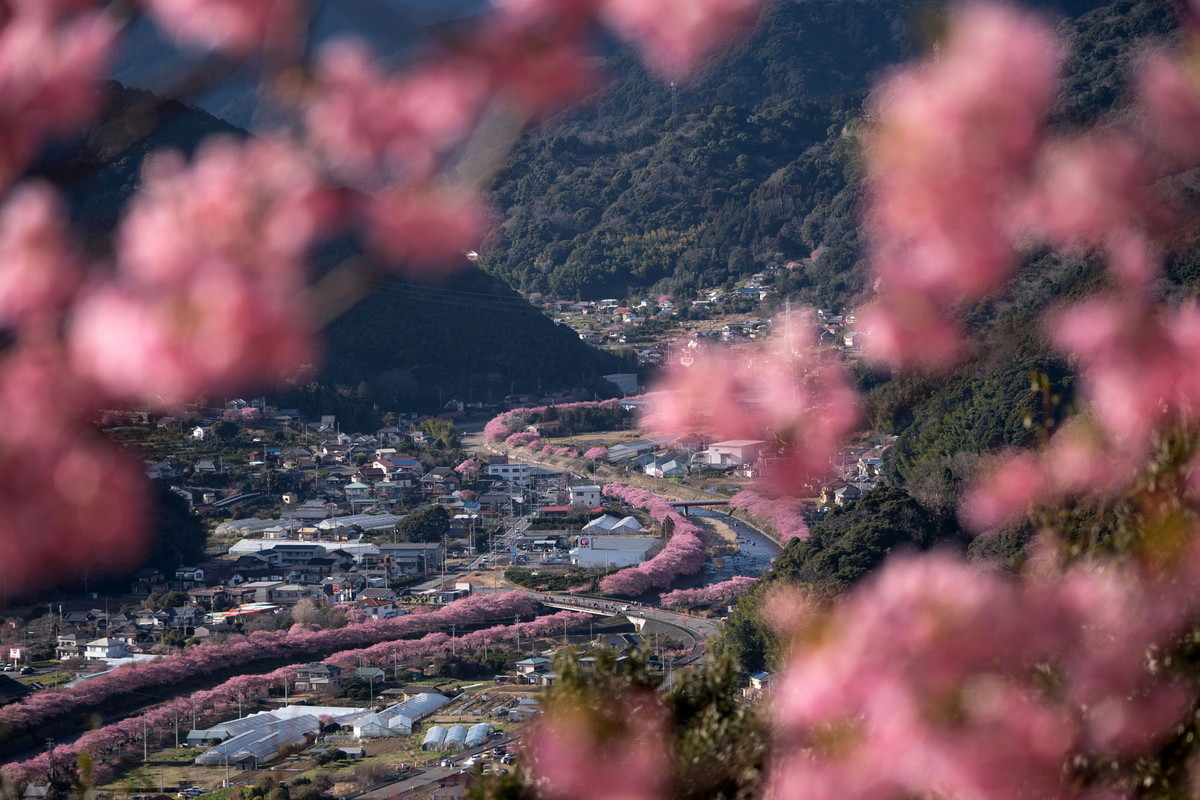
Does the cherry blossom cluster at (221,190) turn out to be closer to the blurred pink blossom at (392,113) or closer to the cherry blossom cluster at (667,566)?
the blurred pink blossom at (392,113)

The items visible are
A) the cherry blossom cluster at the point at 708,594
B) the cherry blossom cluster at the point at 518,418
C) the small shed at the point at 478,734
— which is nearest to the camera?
the small shed at the point at 478,734

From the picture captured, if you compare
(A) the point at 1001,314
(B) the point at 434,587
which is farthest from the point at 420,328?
(A) the point at 1001,314

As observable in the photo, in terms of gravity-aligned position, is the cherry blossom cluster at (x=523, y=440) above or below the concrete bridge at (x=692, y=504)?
above

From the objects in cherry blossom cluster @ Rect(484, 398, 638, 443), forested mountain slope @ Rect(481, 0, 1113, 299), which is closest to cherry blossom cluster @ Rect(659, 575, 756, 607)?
cherry blossom cluster @ Rect(484, 398, 638, 443)

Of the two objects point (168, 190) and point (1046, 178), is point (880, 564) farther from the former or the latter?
point (168, 190)

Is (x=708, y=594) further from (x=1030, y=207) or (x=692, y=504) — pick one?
(x=1030, y=207)

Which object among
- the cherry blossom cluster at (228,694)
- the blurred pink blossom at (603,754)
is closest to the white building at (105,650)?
the cherry blossom cluster at (228,694)

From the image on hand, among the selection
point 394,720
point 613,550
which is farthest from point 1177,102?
point 613,550

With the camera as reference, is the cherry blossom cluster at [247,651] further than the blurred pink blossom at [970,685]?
Yes
